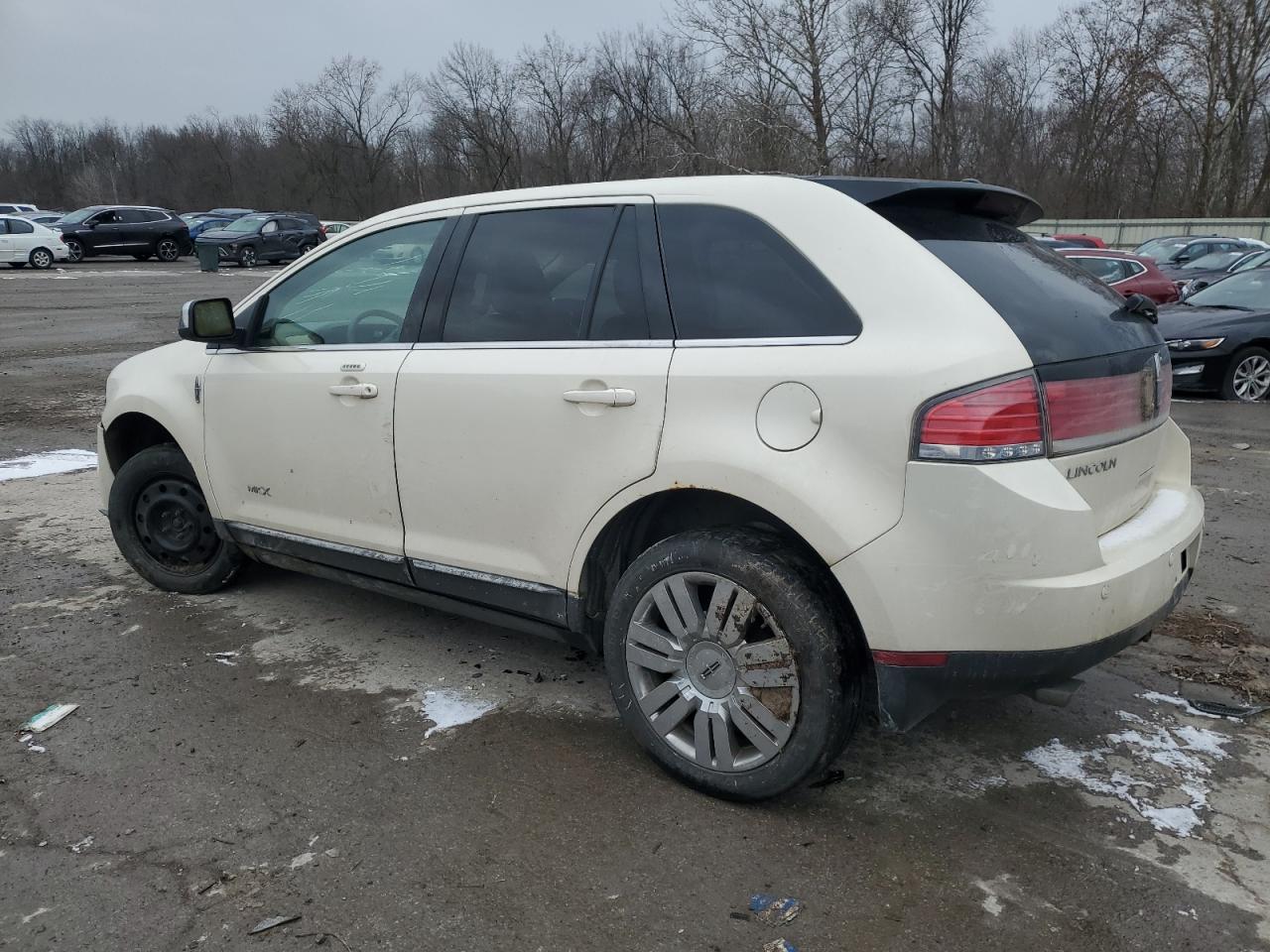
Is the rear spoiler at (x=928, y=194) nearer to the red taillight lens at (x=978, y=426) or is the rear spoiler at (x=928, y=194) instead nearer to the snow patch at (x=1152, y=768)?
the red taillight lens at (x=978, y=426)

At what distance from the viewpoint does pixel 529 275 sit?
3.45 metres

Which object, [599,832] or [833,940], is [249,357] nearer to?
[599,832]

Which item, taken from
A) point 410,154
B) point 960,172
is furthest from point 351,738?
point 410,154

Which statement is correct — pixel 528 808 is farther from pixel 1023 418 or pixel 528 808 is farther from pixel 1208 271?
pixel 1208 271

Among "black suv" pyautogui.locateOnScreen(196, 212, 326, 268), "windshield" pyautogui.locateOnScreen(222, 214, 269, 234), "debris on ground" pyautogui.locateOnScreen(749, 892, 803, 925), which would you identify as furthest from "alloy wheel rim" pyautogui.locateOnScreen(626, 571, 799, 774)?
"windshield" pyautogui.locateOnScreen(222, 214, 269, 234)

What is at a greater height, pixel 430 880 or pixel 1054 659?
pixel 1054 659

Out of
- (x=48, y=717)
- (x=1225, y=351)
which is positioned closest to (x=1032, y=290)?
(x=48, y=717)

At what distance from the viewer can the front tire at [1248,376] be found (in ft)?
34.1

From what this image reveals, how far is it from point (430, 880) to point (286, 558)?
6.42ft

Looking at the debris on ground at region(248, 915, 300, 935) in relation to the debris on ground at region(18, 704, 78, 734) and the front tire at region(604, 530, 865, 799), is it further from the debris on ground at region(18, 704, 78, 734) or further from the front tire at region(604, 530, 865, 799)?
the debris on ground at region(18, 704, 78, 734)

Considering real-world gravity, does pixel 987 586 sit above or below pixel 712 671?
above

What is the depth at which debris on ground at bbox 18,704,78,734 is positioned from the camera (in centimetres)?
348

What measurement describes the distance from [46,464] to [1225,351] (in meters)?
11.1

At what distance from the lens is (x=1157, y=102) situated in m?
45.7
